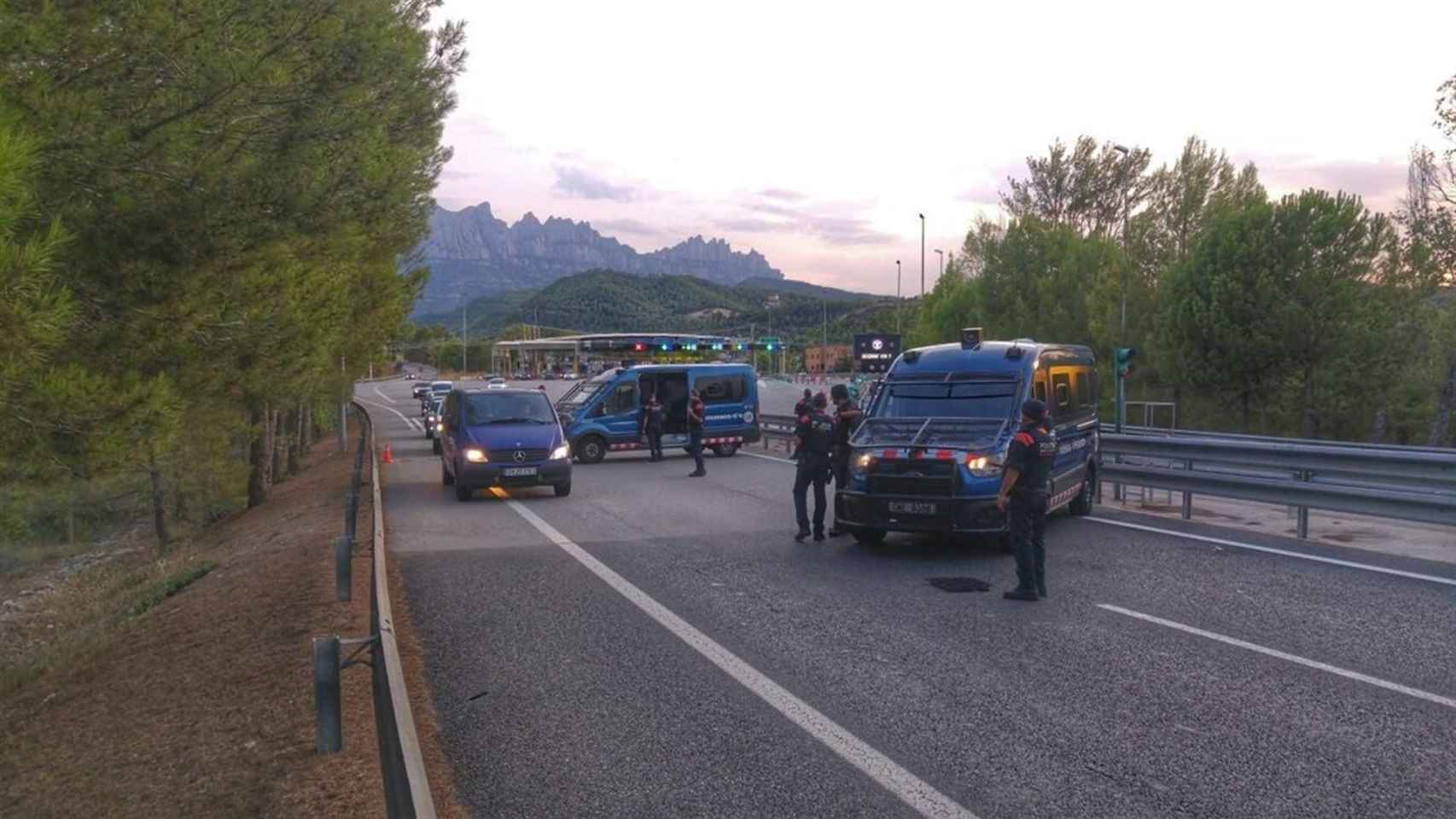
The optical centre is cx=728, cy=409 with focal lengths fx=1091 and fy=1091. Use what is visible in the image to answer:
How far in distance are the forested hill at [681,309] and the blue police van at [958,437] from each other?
130233 millimetres

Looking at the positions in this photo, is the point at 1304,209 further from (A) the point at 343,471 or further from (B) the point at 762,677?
(B) the point at 762,677

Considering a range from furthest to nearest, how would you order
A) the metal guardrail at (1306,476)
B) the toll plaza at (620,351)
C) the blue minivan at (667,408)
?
the toll plaza at (620,351) → the blue minivan at (667,408) → the metal guardrail at (1306,476)

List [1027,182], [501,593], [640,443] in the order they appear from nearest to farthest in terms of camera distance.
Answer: [501,593] < [640,443] < [1027,182]

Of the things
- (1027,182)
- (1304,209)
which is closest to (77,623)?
(1304,209)

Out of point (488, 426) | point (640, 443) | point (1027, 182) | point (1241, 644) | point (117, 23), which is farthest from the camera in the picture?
point (1027, 182)

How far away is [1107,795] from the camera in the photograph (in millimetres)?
4988

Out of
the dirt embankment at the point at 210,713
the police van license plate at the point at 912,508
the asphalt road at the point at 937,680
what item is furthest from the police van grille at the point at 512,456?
the police van license plate at the point at 912,508

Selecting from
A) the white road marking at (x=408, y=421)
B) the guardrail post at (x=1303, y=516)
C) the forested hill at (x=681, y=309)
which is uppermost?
the forested hill at (x=681, y=309)

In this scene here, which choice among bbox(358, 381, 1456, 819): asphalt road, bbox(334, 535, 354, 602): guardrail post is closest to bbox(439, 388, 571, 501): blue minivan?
bbox(358, 381, 1456, 819): asphalt road

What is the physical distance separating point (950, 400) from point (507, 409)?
914cm

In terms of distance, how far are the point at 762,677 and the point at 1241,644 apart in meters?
3.51

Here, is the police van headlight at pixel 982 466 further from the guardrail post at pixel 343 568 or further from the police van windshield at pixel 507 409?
the police van windshield at pixel 507 409

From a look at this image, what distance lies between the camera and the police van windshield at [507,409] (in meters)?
18.8

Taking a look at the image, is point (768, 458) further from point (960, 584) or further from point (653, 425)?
point (960, 584)
